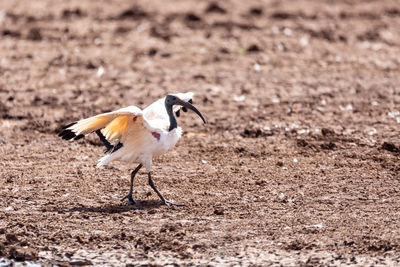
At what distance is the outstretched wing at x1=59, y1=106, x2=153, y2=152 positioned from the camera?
22.7 feet

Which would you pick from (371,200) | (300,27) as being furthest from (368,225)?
(300,27)

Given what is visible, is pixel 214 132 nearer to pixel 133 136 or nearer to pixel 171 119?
pixel 171 119

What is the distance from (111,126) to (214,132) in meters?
2.53

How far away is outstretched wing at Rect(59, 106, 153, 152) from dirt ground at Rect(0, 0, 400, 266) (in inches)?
27.2

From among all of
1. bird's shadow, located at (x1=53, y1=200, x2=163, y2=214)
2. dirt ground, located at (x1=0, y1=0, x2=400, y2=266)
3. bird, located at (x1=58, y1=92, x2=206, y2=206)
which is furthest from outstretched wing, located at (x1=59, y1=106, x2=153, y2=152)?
dirt ground, located at (x1=0, y1=0, x2=400, y2=266)

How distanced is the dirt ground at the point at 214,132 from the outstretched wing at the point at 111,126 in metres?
0.69

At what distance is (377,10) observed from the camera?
1555 centimetres

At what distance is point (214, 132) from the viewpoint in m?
9.59

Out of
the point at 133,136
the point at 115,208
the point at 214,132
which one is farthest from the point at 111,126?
the point at 214,132

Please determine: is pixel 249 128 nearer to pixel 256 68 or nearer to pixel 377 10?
pixel 256 68

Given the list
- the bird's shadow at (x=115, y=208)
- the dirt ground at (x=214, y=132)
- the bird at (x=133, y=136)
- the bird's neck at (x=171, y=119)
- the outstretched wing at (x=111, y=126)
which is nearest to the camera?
the dirt ground at (x=214, y=132)

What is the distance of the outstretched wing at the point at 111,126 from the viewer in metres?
6.93

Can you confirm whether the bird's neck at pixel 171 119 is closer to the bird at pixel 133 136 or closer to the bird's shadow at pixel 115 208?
the bird at pixel 133 136

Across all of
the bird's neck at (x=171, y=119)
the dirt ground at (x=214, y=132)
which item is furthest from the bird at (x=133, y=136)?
the dirt ground at (x=214, y=132)
